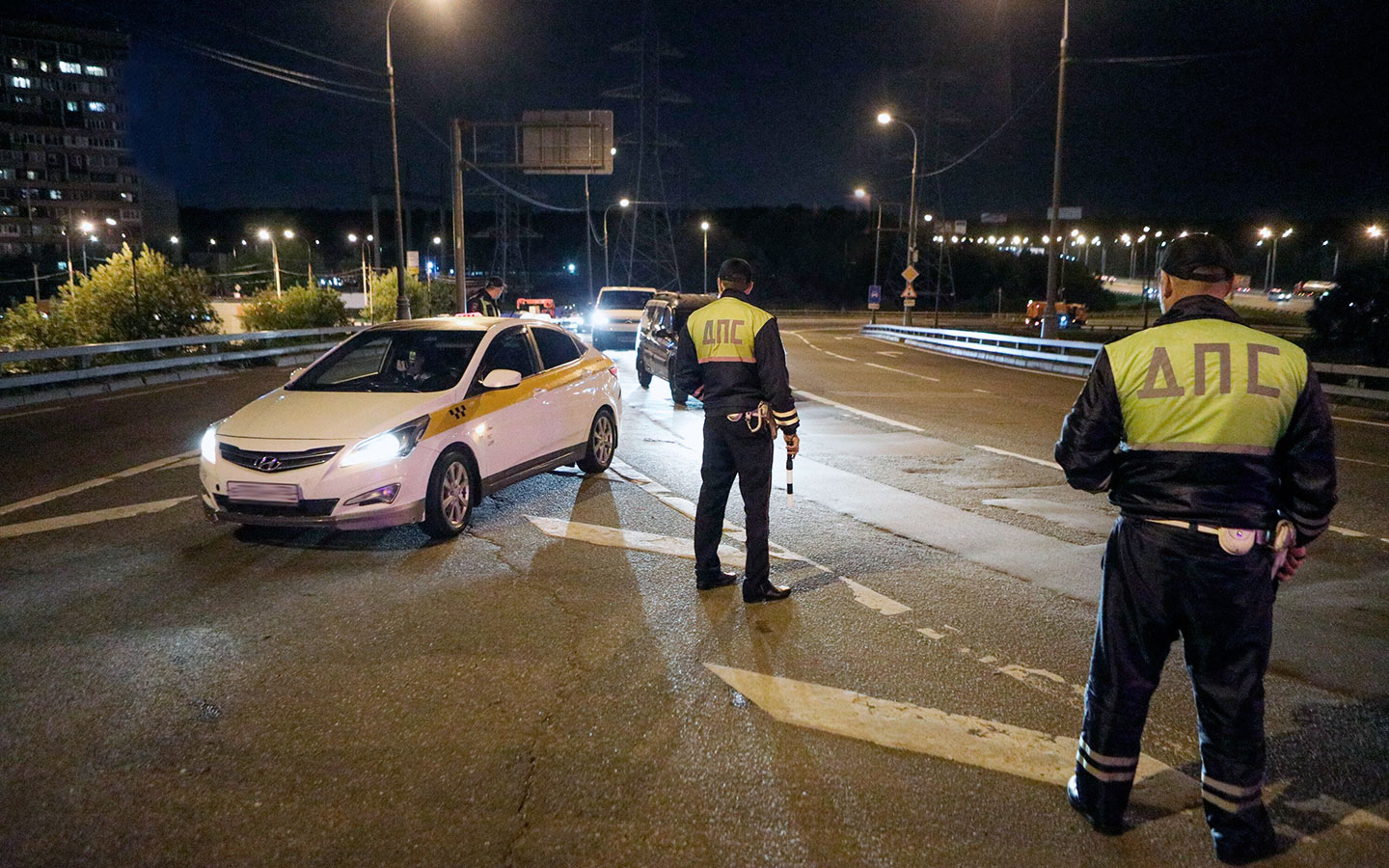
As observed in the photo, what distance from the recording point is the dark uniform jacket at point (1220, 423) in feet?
9.52

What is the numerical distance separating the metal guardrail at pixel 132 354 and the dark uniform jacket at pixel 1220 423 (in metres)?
17.3

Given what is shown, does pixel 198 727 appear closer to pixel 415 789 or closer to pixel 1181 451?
pixel 415 789

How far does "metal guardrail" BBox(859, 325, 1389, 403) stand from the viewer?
16609mm

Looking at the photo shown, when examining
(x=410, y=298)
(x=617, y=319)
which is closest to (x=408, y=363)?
(x=617, y=319)

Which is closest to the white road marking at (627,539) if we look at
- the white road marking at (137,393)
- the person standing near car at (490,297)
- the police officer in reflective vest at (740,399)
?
the police officer in reflective vest at (740,399)

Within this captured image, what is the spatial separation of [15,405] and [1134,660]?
17.4 metres

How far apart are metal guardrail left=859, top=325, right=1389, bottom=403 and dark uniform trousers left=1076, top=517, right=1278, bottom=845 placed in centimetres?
629

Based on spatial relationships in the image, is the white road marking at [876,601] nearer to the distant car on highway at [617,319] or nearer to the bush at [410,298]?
the distant car on highway at [617,319]

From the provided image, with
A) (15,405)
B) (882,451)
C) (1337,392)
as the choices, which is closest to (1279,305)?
(1337,392)

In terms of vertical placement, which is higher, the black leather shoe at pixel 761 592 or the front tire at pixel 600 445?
the front tire at pixel 600 445

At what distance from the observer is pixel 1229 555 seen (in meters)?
2.91

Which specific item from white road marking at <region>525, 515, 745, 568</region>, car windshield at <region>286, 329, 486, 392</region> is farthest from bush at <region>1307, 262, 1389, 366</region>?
car windshield at <region>286, 329, 486, 392</region>

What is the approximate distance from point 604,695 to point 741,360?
2086 mm

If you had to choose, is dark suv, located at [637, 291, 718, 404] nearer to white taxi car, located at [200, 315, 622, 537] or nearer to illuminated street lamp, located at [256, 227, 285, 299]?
white taxi car, located at [200, 315, 622, 537]
